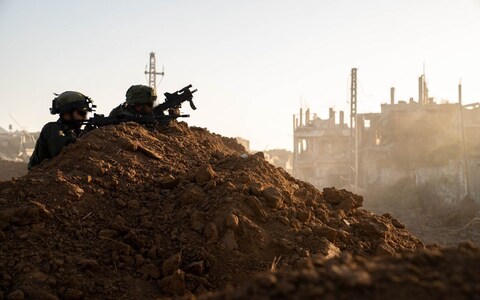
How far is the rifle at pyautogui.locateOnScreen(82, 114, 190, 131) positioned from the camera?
653 centimetres

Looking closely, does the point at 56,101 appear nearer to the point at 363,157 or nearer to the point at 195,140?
the point at 195,140

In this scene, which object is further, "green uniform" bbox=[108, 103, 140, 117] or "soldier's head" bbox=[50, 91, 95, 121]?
"green uniform" bbox=[108, 103, 140, 117]

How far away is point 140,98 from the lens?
8.33m

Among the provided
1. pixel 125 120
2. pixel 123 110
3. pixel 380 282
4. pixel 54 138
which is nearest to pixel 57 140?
pixel 54 138

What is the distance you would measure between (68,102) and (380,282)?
5.44m

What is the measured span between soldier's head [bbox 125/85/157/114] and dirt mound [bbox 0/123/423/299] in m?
2.83

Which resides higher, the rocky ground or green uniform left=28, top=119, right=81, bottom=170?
green uniform left=28, top=119, right=81, bottom=170

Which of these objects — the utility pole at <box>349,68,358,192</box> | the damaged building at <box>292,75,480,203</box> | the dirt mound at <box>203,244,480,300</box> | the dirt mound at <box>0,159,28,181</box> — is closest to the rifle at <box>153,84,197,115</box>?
the dirt mound at <box>203,244,480,300</box>

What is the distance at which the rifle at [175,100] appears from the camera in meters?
8.40

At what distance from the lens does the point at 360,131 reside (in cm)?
3291

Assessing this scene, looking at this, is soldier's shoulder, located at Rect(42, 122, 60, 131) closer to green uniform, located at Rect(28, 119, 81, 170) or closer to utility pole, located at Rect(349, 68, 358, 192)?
green uniform, located at Rect(28, 119, 81, 170)

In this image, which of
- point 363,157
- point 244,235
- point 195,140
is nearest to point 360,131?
point 363,157

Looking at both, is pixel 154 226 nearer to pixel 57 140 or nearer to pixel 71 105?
pixel 57 140

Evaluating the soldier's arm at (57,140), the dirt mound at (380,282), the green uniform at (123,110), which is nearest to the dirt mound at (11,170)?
the green uniform at (123,110)
